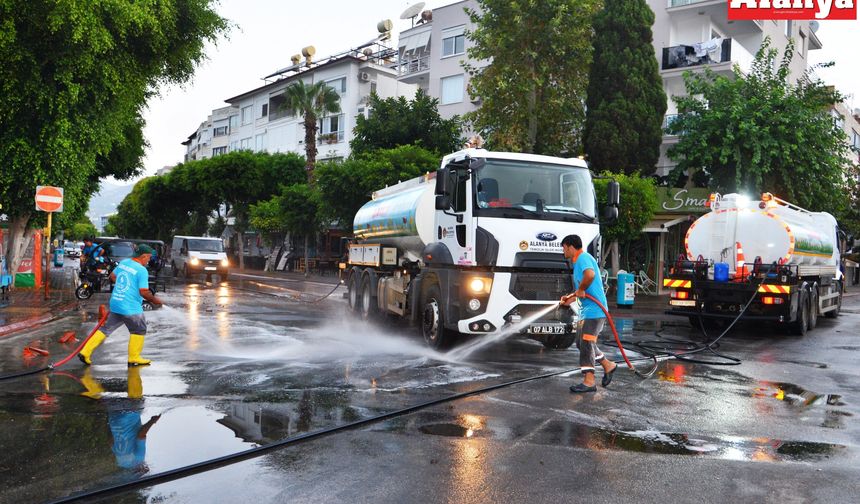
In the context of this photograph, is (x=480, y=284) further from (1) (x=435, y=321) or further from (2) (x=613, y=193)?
(2) (x=613, y=193)

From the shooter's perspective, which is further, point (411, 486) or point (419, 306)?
point (419, 306)

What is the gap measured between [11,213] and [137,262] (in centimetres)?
1354

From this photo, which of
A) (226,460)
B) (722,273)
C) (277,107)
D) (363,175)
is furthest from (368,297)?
(277,107)

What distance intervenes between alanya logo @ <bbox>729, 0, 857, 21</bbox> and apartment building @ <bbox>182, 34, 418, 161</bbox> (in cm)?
2151

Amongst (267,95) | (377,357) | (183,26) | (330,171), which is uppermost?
(267,95)

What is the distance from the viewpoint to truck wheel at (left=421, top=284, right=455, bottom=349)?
10945 mm

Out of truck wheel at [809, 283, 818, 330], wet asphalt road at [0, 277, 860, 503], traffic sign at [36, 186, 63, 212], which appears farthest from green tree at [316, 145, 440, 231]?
wet asphalt road at [0, 277, 860, 503]

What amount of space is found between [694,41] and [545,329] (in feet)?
92.6

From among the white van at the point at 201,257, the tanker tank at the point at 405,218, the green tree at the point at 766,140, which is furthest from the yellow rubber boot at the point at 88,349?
the white van at the point at 201,257

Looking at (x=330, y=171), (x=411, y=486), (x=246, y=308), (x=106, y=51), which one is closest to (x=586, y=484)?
(x=411, y=486)

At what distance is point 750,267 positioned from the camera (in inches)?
617

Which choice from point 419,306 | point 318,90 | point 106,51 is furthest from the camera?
point 318,90

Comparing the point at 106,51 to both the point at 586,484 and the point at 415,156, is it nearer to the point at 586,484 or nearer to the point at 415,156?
the point at 415,156

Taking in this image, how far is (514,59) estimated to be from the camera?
91.5 feet
